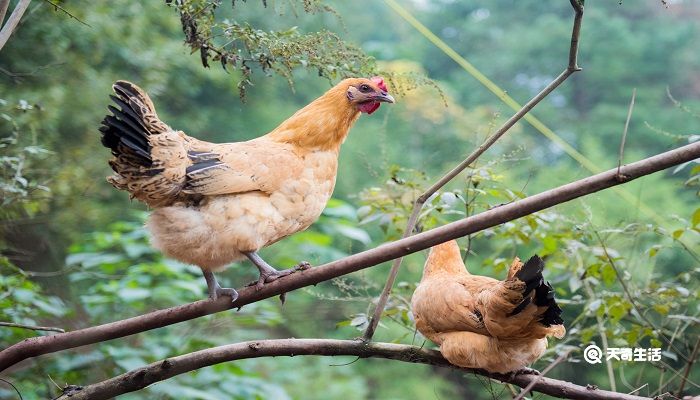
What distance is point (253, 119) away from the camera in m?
7.37

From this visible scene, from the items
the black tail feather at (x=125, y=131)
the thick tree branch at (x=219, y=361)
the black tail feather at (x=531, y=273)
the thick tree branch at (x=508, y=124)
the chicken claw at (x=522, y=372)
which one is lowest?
the thick tree branch at (x=219, y=361)

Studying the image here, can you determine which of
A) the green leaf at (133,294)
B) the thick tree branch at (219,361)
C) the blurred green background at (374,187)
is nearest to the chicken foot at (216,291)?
the thick tree branch at (219,361)

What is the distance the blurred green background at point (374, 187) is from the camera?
2908mm

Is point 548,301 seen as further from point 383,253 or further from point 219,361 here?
point 219,361

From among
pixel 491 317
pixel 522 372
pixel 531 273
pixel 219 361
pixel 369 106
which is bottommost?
pixel 219 361

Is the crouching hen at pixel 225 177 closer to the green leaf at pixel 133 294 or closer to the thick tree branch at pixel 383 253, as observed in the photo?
the thick tree branch at pixel 383 253

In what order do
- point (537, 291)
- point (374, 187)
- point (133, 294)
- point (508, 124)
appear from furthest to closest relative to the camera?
point (133, 294) → point (374, 187) → point (537, 291) → point (508, 124)

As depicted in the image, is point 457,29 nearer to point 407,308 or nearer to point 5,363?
point 407,308

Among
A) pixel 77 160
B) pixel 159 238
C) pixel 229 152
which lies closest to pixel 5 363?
pixel 159 238

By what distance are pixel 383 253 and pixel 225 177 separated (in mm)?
704

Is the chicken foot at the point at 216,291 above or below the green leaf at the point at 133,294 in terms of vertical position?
above

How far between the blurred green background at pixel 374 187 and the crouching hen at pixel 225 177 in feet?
0.66

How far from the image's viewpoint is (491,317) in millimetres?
2346

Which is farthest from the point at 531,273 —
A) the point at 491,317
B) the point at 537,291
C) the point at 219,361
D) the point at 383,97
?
the point at 219,361
